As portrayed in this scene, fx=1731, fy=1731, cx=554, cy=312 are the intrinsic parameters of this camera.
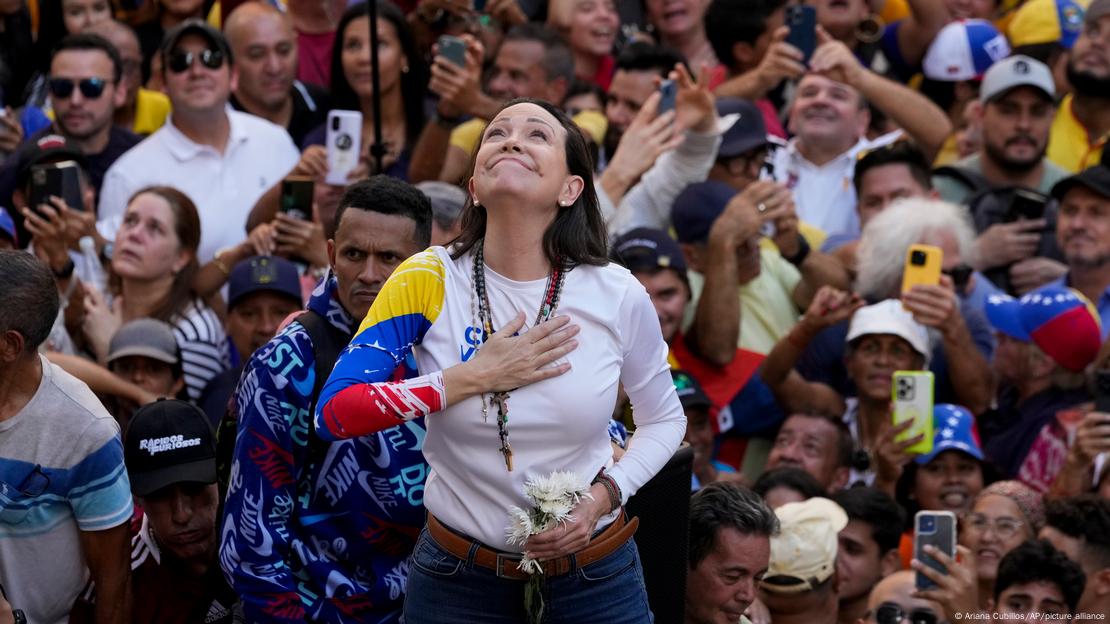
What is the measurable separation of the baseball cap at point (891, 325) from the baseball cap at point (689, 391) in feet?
2.74

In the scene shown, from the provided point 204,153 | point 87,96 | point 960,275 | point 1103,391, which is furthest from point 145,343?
point 1103,391

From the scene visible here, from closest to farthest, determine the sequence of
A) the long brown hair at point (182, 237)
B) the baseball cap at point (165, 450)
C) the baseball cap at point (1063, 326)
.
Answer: the baseball cap at point (165, 450) → the baseball cap at point (1063, 326) → the long brown hair at point (182, 237)

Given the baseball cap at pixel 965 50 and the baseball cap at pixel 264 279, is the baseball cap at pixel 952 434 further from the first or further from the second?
the baseball cap at pixel 965 50

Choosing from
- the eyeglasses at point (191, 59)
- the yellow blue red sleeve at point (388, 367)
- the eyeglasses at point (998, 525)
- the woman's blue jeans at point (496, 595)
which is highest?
the eyeglasses at point (191, 59)

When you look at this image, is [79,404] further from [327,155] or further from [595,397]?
[327,155]

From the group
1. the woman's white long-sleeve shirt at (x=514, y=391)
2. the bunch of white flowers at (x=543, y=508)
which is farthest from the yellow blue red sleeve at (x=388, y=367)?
the bunch of white flowers at (x=543, y=508)

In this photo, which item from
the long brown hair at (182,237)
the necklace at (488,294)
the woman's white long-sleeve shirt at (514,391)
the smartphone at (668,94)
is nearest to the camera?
the woman's white long-sleeve shirt at (514,391)

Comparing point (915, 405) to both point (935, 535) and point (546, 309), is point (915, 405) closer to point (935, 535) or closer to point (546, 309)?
point (935, 535)

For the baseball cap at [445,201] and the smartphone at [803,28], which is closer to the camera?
the baseball cap at [445,201]

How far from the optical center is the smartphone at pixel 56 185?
7.57m

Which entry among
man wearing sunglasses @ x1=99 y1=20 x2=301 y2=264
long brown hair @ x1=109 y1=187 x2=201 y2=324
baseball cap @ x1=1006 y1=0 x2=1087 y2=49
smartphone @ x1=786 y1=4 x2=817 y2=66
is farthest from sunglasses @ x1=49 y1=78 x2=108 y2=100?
baseball cap @ x1=1006 y1=0 x2=1087 y2=49

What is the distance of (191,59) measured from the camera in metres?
8.40

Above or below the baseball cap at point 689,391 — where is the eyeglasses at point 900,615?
below

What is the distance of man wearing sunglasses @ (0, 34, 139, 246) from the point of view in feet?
27.1
